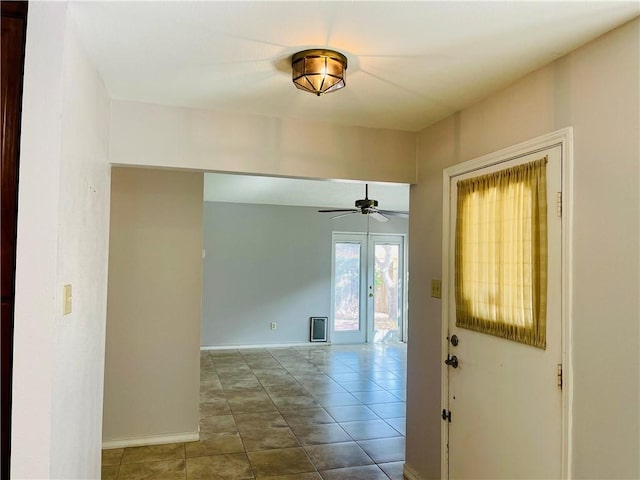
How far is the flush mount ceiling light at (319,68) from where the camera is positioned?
1.95m

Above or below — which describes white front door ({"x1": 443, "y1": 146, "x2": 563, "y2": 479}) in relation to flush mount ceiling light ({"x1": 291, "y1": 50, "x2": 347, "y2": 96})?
below

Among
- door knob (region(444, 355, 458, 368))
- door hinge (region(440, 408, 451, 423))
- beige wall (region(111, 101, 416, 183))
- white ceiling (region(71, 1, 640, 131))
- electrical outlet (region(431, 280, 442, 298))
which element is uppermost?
white ceiling (region(71, 1, 640, 131))

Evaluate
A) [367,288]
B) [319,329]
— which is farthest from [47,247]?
[367,288]

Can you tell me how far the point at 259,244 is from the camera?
786 centimetres

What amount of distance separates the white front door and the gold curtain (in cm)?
5

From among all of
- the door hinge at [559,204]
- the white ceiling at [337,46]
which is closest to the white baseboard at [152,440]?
the white ceiling at [337,46]

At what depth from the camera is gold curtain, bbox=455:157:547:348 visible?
2.07 meters

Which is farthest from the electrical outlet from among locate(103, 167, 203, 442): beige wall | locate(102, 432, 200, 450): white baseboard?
locate(102, 432, 200, 450): white baseboard

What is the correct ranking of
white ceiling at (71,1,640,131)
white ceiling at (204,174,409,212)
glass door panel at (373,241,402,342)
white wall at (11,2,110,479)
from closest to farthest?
white wall at (11,2,110,479) < white ceiling at (71,1,640,131) < white ceiling at (204,174,409,212) < glass door panel at (373,241,402,342)

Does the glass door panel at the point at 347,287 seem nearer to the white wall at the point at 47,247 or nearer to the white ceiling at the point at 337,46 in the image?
the white ceiling at the point at 337,46

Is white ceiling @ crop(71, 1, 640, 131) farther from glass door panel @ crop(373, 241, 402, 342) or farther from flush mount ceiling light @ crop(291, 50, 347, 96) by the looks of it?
glass door panel @ crop(373, 241, 402, 342)

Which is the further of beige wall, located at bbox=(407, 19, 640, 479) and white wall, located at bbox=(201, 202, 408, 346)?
white wall, located at bbox=(201, 202, 408, 346)

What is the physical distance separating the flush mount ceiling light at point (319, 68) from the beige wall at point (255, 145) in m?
0.85

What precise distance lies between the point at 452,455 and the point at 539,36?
2.27m
